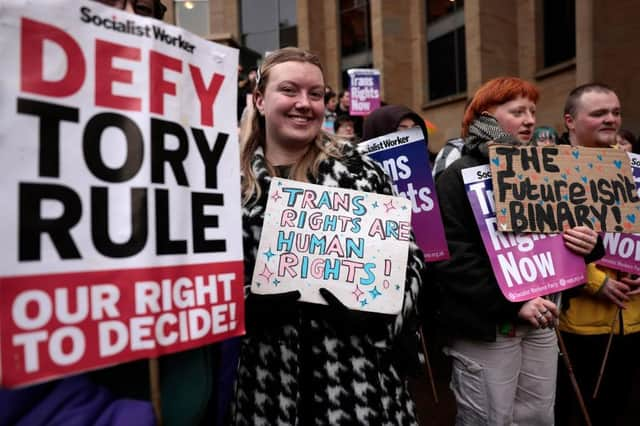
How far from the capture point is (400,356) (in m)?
1.72

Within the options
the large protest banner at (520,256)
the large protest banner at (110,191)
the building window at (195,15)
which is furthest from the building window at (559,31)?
the building window at (195,15)

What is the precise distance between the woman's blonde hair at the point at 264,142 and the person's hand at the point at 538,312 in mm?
1047

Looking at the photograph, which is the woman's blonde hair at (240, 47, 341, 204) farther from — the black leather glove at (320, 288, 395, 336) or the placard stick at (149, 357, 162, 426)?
the placard stick at (149, 357, 162, 426)

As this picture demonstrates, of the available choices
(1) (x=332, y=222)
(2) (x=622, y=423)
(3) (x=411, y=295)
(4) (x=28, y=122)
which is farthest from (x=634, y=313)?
(4) (x=28, y=122)

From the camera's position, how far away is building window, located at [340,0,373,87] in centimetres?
1732

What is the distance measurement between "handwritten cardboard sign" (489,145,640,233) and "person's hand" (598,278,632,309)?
1.14 feet

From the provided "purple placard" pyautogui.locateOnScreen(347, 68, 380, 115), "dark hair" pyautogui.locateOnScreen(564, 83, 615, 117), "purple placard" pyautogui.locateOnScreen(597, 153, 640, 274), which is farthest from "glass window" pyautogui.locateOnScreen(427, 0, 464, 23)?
"purple placard" pyautogui.locateOnScreen(597, 153, 640, 274)

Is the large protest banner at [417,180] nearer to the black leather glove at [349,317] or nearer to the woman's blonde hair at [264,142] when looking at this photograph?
the woman's blonde hair at [264,142]

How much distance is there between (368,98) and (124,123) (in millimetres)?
7295

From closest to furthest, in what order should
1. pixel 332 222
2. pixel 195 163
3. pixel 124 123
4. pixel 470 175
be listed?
pixel 124 123 < pixel 195 163 < pixel 332 222 < pixel 470 175

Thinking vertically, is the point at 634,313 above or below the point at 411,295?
below

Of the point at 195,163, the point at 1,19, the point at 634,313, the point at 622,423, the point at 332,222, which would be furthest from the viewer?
the point at 622,423

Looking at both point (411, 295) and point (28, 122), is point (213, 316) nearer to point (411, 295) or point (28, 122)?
point (28, 122)

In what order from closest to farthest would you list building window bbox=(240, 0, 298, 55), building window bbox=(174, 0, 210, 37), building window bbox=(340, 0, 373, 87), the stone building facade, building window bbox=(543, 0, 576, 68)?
the stone building facade, building window bbox=(543, 0, 576, 68), building window bbox=(340, 0, 373, 87), building window bbox=(240, 0, 298, 55), building window bbox=(174, 0, 210, 37)
